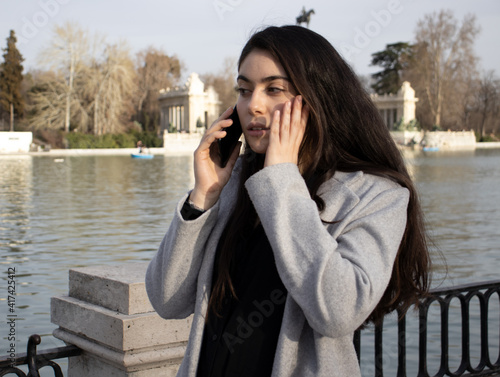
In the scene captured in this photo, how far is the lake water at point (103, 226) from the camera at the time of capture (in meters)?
9.67

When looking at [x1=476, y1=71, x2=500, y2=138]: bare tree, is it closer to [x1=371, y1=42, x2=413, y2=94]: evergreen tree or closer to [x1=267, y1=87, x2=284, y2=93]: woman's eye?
[x1=371, y1=42, x2=413, y2=94]: evergreen tree

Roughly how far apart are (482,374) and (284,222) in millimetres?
2596

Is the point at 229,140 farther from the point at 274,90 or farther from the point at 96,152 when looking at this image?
the point at 96,152

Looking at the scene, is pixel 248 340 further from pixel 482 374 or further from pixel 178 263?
pixel 482 374

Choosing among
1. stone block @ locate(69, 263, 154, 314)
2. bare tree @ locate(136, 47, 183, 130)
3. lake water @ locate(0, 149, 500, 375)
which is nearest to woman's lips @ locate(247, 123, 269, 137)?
stone block @ locate(69, 263, 154, 314)

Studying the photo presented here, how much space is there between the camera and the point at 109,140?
57.4m

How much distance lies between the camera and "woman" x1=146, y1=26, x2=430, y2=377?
1569mm

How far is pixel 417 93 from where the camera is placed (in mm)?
78875

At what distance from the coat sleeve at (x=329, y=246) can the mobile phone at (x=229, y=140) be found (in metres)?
0.40

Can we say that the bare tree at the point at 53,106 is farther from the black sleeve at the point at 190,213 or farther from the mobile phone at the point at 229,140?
the black sleeve at the point at 190,213

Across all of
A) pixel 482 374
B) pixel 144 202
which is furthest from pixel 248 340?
pixel 144 202

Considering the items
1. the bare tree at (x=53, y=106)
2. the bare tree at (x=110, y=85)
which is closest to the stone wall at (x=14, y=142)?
the bare tree at (x=53, y=106)

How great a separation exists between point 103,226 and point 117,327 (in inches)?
518

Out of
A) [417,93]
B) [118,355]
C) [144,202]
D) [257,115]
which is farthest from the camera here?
[417,93]
